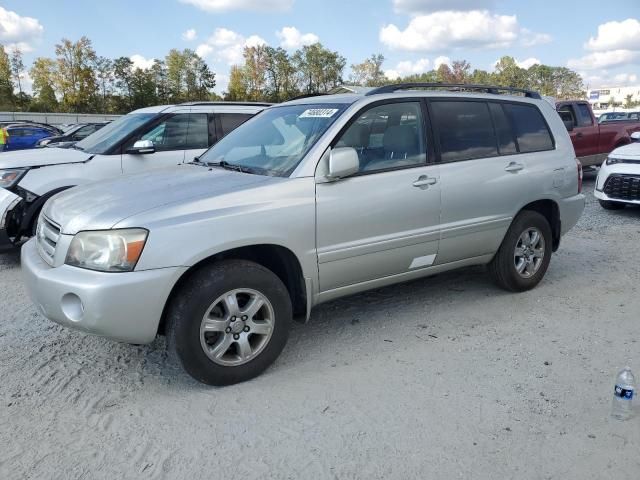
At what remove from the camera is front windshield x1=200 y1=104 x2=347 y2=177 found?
12.2ft

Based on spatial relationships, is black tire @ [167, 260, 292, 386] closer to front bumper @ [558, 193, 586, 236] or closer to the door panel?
the door panel

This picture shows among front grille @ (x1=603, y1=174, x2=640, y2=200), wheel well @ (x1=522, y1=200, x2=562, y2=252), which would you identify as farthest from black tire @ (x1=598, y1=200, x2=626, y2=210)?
wheel well @ (x1=522, y1=200, x2=562, y2=252)

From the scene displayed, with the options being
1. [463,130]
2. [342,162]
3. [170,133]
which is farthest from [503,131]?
[170,133]

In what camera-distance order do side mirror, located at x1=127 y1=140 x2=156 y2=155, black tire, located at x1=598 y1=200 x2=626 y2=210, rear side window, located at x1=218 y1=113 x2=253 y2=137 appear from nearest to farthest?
side mirror, located at x1=127 y1=140 x2=156 y2=155 < rear side window, located at x1=218 y1=113 x2=253 y2=137 < black tire, located at x1=598 y1=200 x2=626 y2=210

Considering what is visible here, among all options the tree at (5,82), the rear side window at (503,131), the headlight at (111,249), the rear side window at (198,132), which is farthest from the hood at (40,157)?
the tree at (5,82)

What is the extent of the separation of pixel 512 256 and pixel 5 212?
16.3 ft

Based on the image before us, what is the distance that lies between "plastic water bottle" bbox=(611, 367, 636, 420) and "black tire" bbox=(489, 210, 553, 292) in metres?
1.91

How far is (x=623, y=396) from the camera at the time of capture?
2.86 meters

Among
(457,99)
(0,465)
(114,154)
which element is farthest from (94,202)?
(114,154)

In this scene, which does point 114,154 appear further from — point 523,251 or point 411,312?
point 523,251

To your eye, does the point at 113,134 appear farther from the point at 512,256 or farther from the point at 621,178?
the point at 621,178

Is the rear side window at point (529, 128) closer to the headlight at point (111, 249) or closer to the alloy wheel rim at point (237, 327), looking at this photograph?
the alloy wheel rim at point (237, 327)

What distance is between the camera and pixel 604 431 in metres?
2.83

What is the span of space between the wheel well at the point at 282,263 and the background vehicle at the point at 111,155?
9.73ft
